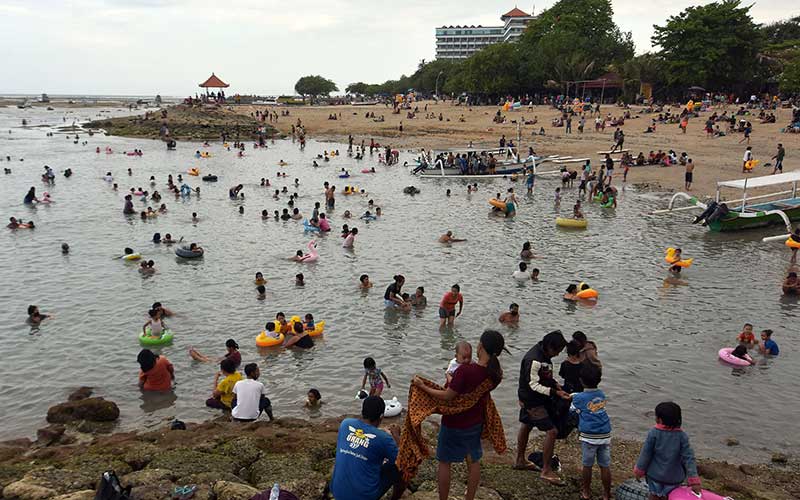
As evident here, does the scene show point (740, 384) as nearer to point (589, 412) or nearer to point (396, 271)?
point (589, 412)

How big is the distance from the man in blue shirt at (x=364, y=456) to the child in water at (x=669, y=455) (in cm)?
283

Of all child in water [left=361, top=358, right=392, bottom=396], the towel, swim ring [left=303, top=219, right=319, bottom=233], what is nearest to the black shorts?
the towel

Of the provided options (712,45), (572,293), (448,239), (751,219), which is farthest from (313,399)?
(712,45)

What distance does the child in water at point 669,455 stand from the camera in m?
6.05

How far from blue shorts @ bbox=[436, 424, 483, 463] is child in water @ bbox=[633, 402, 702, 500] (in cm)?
182

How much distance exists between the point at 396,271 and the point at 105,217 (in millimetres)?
17904

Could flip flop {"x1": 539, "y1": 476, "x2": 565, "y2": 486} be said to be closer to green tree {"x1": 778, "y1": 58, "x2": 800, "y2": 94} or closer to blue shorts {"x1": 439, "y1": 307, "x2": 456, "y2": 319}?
blue shorts {"x1": 439, "y1": 307, "x2": 456, "y2": 319}

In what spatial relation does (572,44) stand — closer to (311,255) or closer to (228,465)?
(311,255)

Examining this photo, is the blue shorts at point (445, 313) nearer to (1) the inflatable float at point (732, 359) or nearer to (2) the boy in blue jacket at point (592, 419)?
(1) the inflatable float at point (732, 359)

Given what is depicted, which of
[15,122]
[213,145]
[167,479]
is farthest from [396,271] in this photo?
[15,122]

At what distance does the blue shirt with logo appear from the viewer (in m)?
5.72

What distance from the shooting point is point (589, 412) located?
6746 mm

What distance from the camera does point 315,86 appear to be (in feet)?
452

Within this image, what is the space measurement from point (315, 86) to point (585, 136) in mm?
96945
